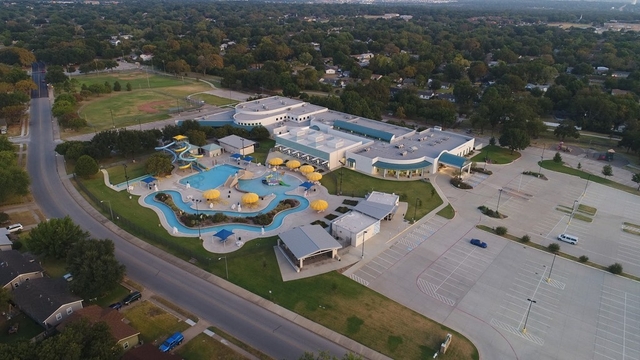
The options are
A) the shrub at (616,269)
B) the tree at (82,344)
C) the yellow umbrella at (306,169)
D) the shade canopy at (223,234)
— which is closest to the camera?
the tree at (82,344)

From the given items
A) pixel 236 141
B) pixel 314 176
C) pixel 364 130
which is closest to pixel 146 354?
pixel 314 176

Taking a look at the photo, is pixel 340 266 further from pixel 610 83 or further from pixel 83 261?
pixel 610 83

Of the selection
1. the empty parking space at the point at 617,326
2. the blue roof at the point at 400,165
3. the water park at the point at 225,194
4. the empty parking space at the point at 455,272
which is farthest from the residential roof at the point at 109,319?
the blue roof at the point at 400,165

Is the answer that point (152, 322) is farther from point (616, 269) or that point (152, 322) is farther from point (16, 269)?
point (616, 269)

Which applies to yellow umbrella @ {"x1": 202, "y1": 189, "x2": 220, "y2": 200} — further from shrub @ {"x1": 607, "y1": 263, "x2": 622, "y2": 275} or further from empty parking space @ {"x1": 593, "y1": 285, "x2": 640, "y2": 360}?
shrub @ {"x1": 607, "y1": 263, "x2": 622, "y2": 275}

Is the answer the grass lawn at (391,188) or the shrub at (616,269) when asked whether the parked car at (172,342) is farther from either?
the shrub at (616,269)

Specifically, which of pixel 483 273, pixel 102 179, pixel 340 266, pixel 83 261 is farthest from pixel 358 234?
pixel 102 179
